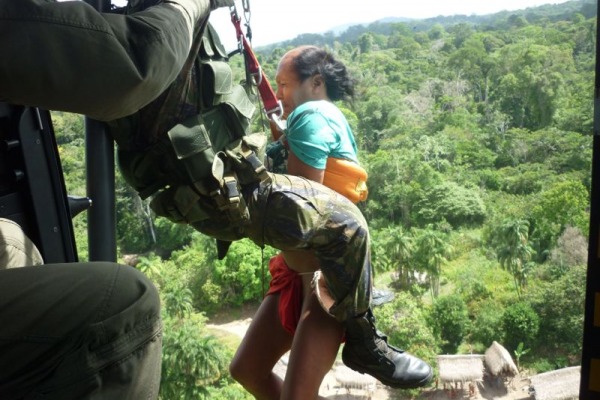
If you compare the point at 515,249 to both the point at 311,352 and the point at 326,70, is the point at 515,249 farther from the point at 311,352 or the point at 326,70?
the point at 311,352

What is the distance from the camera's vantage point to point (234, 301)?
57.5ft

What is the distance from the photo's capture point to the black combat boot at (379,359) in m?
1.56

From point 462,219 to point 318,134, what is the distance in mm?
22823

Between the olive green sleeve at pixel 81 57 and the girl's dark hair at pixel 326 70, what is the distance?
0.96 metres

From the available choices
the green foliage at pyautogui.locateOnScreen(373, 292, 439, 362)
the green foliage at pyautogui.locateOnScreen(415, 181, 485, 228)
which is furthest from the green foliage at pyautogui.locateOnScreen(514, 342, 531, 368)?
the green foliage at pyautogui.locateOnScreen(415, 181, 485, 228)

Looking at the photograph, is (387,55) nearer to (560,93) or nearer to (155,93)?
(560,93)

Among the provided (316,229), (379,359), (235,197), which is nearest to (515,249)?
(379,359)

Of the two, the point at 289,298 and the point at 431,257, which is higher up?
the point at 289,298

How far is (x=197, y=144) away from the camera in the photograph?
127cm

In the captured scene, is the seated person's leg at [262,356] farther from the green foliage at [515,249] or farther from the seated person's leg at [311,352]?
the green foliage at [515,249]

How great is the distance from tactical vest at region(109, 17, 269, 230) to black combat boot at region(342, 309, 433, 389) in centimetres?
45

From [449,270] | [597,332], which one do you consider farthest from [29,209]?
[449,270]

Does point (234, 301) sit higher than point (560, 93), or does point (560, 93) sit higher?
point (560, 93)

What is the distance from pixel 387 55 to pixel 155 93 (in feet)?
123
